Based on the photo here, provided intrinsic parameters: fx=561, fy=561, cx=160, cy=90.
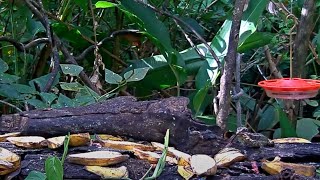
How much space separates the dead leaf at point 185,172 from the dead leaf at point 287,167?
0.09m

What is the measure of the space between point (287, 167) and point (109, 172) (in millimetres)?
213

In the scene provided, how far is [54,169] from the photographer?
1.94ft

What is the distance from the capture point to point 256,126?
171cm

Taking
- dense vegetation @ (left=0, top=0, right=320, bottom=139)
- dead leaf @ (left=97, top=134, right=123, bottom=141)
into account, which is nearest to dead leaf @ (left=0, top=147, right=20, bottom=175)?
dead leaf @ (left=97, top=134, right=123, bottom=141)

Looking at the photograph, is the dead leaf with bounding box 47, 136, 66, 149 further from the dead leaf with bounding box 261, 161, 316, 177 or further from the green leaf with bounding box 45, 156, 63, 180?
the dead leaf with bounding box 261, 161, 316, 177

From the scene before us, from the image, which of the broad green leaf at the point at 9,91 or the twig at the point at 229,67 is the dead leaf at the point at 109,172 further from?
the broad green leaf at the point at 9,91

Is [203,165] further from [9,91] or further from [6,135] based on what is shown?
[9,91]

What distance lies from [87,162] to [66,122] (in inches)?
4.5

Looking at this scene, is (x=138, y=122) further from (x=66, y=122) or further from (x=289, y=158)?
(x=289, y=158)

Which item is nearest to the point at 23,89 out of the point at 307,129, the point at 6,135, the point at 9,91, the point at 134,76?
the point at 9,91

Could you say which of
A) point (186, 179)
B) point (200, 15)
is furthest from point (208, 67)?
point (186, 179)

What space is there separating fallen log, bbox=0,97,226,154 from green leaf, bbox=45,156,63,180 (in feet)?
0.52

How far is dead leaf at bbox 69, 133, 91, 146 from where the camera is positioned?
2.33 ft

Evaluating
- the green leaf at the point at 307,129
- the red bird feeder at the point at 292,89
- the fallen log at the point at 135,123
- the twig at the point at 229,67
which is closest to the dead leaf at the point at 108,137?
the fallen log at the point at 135,123
